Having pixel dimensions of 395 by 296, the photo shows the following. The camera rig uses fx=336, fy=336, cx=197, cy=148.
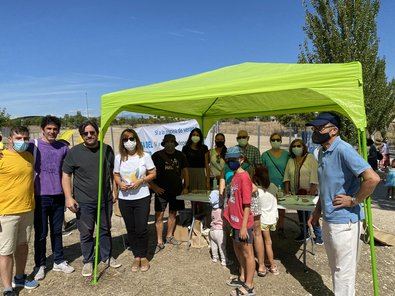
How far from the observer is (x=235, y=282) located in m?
4.09

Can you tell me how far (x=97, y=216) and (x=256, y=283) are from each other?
2.12 meters

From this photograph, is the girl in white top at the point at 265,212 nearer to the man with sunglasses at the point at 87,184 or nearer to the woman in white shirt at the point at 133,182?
the woman in white shirt at the point at 133,182

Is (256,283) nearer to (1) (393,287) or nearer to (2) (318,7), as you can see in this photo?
(1) (393,287)

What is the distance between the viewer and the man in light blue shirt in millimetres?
2914

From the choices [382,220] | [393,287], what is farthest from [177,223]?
[382,220]

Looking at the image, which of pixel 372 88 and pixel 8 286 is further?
pixel 372 88

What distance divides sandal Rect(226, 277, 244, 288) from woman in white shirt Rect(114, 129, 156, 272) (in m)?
1.21

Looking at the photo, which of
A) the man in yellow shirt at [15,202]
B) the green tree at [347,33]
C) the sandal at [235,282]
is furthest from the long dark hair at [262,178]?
the green tree at [347,33]

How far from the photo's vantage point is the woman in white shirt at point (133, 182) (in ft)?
14.0

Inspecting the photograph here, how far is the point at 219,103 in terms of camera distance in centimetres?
703

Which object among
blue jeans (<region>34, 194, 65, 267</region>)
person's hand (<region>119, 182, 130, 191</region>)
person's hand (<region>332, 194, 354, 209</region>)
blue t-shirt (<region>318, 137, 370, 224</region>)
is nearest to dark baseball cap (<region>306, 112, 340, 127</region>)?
blue t-shirt (<region>318, 137, 370, 224</region>)

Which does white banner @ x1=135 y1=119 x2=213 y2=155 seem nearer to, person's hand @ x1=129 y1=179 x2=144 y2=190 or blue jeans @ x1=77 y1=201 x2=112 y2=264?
blue jeans @ x1=77 y1=201 x2=112 y2=264

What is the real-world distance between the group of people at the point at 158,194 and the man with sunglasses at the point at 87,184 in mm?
12

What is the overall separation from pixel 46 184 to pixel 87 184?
0.48m
